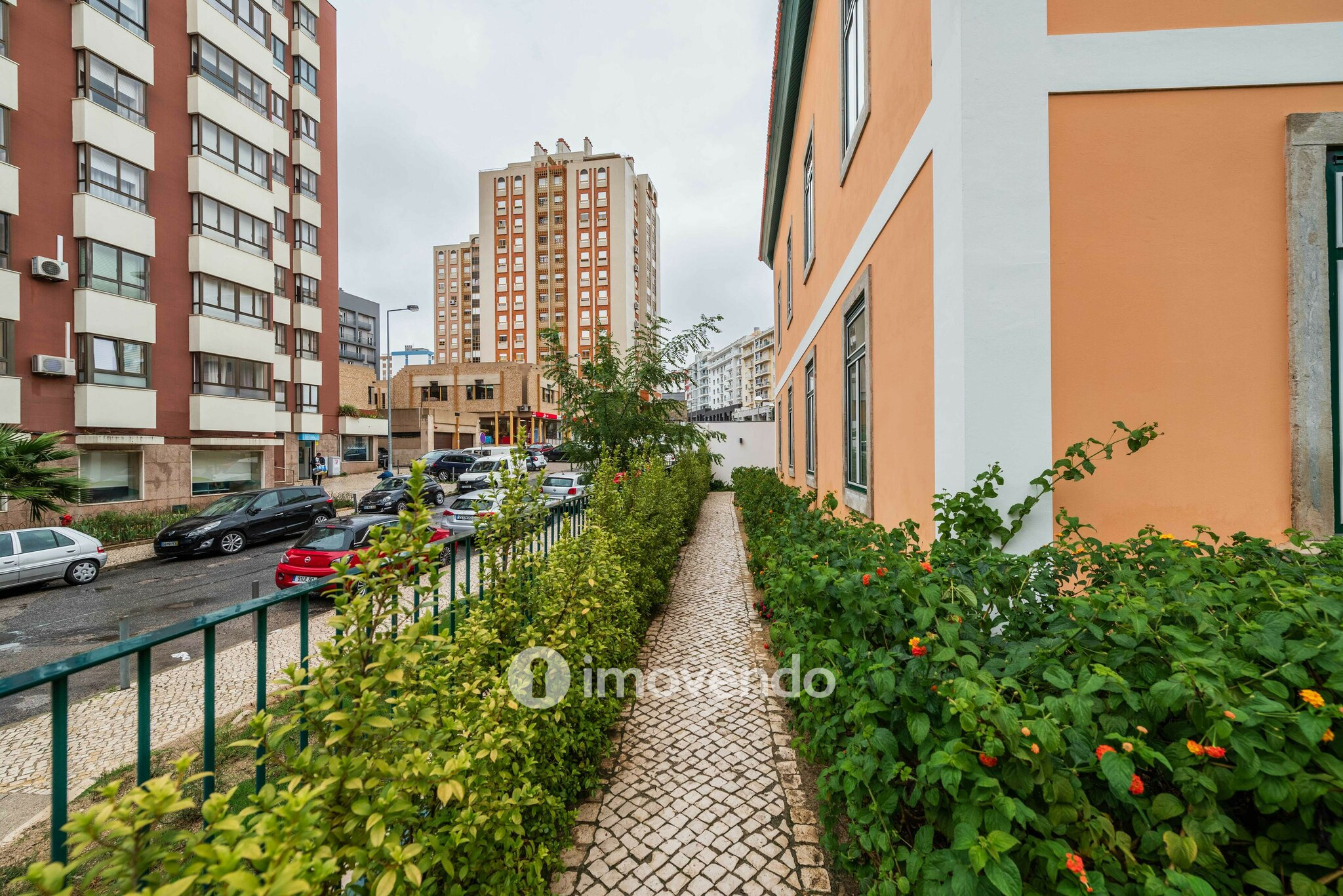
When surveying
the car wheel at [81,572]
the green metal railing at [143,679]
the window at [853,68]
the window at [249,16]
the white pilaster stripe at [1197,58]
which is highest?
the window at [249,16]

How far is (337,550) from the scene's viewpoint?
930 cm

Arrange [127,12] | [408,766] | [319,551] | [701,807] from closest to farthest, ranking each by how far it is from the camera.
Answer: [408,766]
[701,807]
[319,551]
[127,12]

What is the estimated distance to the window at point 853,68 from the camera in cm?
493

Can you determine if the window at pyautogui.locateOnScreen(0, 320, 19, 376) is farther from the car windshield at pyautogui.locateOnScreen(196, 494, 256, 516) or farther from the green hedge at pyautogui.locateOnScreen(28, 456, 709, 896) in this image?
the green hedge at pyautogui.locateOnScreen(28, 456, 709, 896)

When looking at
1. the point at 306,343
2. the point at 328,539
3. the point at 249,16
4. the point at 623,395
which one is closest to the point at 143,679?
the point at 623,395

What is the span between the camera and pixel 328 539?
9633mm

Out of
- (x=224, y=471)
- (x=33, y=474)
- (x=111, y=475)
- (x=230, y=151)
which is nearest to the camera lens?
(x=33, y=474)

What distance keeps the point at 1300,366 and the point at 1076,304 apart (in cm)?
121

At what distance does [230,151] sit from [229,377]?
9029 mm

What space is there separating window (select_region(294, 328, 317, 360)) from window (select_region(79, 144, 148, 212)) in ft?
24.0

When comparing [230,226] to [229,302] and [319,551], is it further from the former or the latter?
[319,551]

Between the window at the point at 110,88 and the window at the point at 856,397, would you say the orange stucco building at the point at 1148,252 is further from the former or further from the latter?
the window at the point at 110,88

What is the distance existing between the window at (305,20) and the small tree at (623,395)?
2761 cm

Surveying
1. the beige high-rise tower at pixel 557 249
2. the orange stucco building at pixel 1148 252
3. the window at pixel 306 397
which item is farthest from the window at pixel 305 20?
the beige high-rise tower at pixel 557 249
